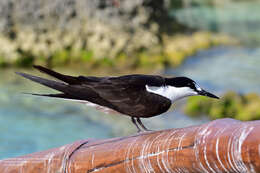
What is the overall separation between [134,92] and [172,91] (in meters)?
0.13

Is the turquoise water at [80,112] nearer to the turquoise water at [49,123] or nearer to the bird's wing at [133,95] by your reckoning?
the turquoise water at [49,123]

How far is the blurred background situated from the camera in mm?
6836

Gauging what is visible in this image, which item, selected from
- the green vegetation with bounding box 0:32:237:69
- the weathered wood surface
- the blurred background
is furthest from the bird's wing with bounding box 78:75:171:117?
the green vegetation with bounding box 0:32:237:69

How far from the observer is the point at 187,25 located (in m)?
7.71

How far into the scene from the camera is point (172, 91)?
1641 mm

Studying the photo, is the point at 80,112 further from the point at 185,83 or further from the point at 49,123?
the point at 185,83

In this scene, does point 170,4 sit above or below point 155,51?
above

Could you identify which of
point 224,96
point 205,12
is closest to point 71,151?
point 224,96

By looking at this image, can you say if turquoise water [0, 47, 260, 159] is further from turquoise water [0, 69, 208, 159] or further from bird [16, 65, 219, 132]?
bird [16, 65, 219, 132]

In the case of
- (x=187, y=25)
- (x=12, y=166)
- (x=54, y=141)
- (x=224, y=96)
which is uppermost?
(x=12, y=166)

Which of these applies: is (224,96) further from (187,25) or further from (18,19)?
(18,19)

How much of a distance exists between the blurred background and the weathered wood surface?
5238mm

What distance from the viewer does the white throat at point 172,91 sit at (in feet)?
5.32

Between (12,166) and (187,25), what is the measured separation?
22.1ft
